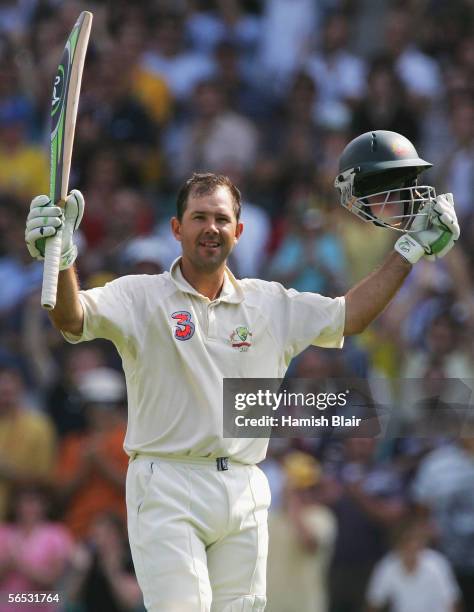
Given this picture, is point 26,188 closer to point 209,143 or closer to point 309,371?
point 209,143

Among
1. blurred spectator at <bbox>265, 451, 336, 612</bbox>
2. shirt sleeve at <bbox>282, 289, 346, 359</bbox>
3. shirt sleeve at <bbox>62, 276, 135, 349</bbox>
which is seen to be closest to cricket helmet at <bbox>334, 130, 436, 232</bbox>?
shirt sleeve at <bbox>282, 289, 346, 359</bbox>

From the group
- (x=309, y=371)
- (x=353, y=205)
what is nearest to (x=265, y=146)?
(x=309, y=371)

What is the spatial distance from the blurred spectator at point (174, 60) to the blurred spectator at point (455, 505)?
4257 millimetres

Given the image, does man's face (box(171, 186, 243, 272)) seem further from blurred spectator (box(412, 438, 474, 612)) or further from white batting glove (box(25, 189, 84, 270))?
blurred spectator (box(412, 438, 474, 612))

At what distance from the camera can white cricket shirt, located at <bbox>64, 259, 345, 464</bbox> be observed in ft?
17.7

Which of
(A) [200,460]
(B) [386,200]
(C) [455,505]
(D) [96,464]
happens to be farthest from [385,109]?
(A) [200,460]

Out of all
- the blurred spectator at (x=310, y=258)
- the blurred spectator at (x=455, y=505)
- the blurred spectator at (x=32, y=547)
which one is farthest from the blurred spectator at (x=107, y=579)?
the blurred spectator at (x=310, y=258)

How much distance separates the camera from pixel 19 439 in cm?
923

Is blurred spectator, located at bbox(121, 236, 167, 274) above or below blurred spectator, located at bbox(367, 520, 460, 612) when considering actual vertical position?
above

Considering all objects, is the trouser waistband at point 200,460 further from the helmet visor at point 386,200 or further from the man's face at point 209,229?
the helmet visor at point 386,200

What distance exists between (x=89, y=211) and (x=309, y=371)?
2.53 meters

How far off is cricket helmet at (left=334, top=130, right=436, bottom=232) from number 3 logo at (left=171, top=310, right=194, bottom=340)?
860 mm

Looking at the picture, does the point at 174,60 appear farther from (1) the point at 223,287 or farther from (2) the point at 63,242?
(2) the point at 63,242

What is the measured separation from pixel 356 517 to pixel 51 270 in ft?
13.6
